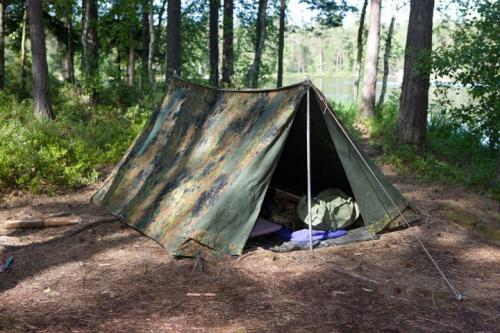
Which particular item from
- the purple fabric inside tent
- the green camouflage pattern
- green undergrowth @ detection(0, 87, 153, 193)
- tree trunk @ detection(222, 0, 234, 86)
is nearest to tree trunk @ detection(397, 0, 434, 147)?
the green camouflage pattern

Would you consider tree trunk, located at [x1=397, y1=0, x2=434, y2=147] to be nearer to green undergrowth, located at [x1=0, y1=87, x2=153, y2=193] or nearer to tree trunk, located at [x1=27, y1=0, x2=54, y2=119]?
green undergrowth, located at [x1=0, y1=87, x2=153, y2=193]

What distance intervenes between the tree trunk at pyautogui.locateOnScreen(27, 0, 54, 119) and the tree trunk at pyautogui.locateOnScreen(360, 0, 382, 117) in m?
8.36

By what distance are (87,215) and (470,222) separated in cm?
504

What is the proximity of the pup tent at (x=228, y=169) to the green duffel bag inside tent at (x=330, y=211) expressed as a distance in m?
0.23

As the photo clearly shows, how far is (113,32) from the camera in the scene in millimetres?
18328

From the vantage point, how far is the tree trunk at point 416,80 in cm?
934

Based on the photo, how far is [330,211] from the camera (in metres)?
5.95

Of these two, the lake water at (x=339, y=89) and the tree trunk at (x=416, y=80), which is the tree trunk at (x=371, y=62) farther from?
the lake water at (x=339, y=89)

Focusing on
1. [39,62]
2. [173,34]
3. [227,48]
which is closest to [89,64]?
[173,34]

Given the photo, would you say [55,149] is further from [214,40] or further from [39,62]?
[214,40]

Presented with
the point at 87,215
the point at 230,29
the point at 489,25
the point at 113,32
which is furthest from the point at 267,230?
the point at 113,32

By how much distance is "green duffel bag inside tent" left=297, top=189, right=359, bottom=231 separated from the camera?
591 cm

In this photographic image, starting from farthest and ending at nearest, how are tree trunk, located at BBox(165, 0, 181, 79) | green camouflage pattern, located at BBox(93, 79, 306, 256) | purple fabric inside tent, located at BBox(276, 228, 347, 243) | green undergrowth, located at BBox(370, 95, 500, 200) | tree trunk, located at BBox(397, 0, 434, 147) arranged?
tree trunk, located at BBox(165, 0, 181, 79), tree trunk, located at BBox(397, 0, 434, 147), green undergrowth, located at BBox(370, 95, 500, 200), purple fabric inside tent, located at BBox(276, 228, 347, 243), green camouflage pattern, located at BBox(93, 79, 306, 256)

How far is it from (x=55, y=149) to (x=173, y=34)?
17.7 feet
